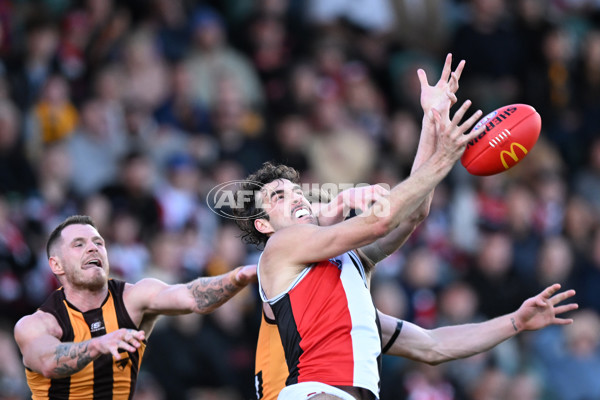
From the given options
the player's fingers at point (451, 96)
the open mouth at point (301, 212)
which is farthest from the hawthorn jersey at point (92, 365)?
the player's fingers at point (451, 96)

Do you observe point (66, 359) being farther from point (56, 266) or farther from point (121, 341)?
point (56, 266)

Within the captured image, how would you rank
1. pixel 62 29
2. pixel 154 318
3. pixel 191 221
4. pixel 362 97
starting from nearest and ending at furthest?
1. pixel 154 318
2. pixel 191 221
3. pixel 62 29
4. pixel 362 97

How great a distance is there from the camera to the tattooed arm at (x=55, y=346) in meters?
5.40

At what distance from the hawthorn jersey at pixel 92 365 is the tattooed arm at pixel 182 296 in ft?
0.33

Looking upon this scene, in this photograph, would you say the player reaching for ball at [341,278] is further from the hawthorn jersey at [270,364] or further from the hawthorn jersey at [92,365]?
the hawthorn jersey at [92,365]

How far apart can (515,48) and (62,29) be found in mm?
6445

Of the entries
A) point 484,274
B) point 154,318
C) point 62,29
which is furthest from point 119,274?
point 484,274

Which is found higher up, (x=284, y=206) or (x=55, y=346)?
(x=284, y=206)

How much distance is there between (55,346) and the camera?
19.4ft

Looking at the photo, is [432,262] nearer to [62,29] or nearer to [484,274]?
[484,274]

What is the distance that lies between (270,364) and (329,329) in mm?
526

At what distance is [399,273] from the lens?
11.0 metres

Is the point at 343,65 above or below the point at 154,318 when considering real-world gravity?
above

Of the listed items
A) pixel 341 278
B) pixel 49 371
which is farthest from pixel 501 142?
pixel 49 371
